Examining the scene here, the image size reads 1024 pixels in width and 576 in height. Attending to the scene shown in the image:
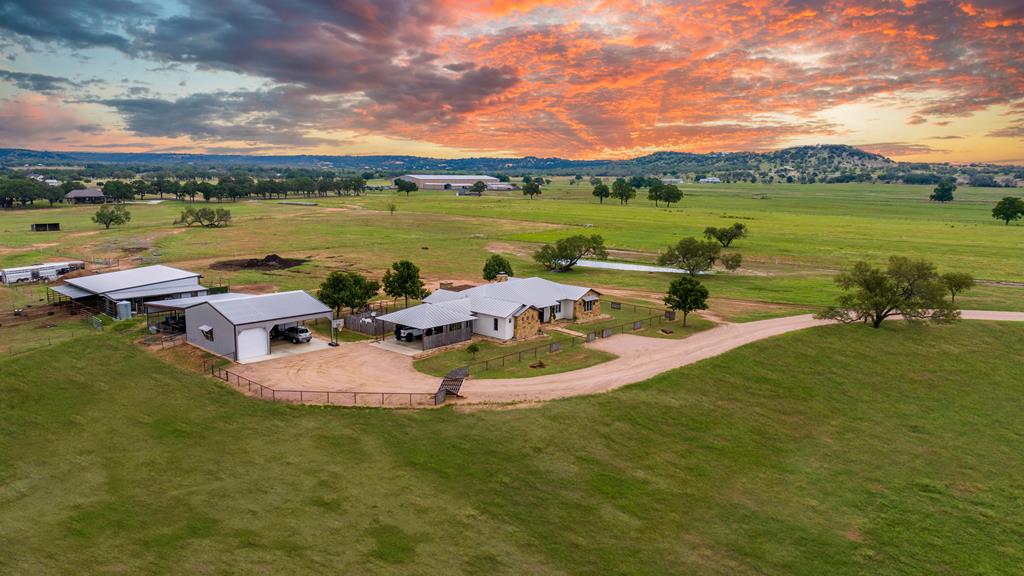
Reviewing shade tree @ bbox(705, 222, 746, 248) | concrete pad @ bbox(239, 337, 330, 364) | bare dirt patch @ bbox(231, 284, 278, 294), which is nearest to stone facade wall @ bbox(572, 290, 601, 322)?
concrete pad @ bbox(239, 337, 330, 364)

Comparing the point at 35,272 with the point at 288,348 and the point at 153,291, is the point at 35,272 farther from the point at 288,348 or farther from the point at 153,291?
the point at 288,348

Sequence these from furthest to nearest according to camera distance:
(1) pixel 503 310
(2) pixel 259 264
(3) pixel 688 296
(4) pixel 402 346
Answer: (2) pixel 259 264 < (3) pixel 688 296 < (1) pixel 503 310 < (4) pixel 402 346

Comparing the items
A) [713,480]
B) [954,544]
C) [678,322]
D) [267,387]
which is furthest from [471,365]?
[954,544]

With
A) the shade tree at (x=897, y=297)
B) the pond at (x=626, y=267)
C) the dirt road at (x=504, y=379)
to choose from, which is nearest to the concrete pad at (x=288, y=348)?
the dirt road at (x=504, y=379)

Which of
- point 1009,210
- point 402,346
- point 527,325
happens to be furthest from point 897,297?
point 1009,210

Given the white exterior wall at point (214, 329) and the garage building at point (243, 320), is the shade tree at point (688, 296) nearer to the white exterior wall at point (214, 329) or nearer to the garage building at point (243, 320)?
the garage building at point (243, 320)
